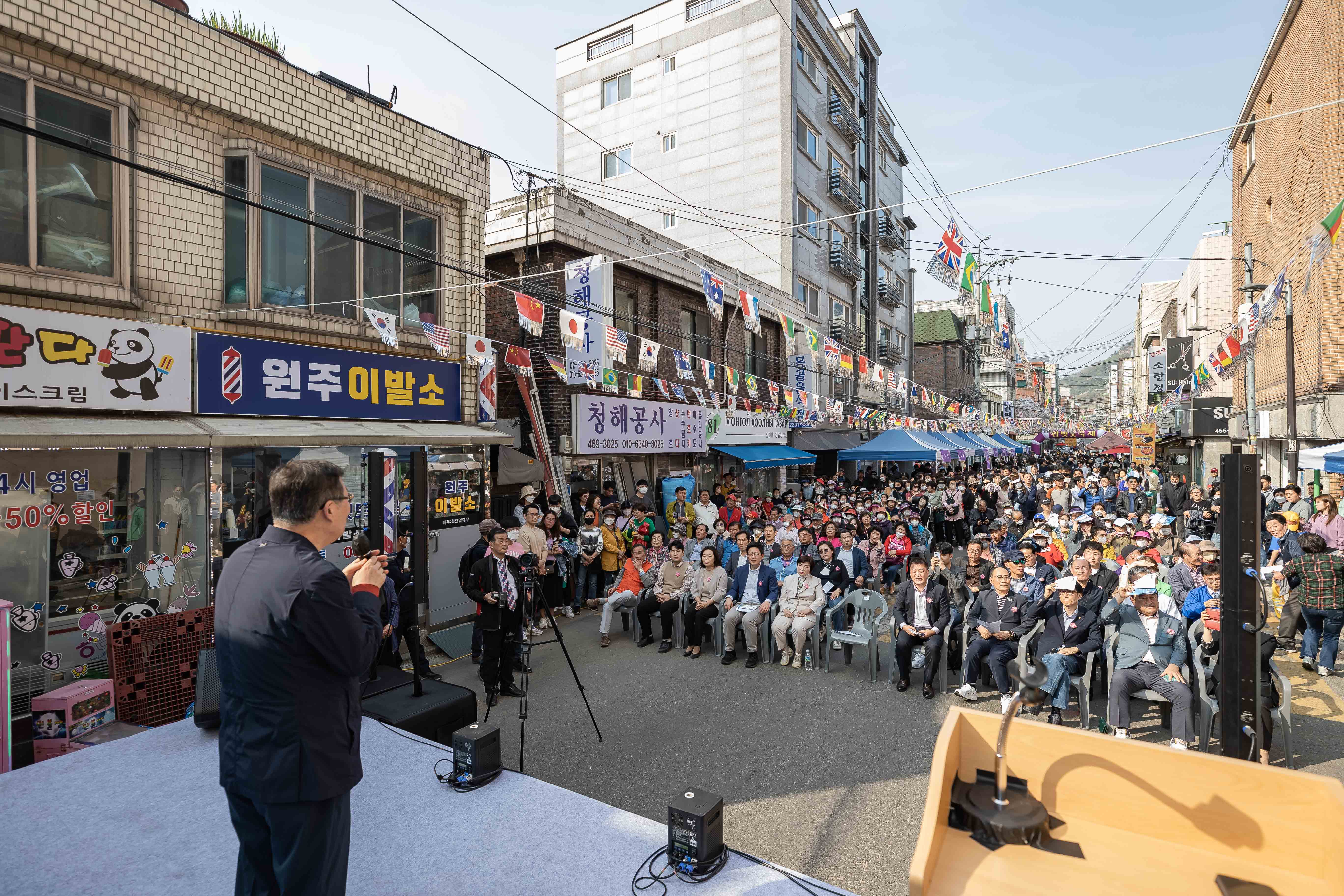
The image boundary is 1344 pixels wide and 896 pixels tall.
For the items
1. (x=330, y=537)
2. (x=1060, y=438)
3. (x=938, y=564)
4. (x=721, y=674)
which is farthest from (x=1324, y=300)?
(x=1060, y=438)

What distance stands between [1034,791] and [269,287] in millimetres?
9672

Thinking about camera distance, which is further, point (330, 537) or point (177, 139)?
point (177, 139)

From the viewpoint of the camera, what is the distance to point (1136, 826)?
2936mm

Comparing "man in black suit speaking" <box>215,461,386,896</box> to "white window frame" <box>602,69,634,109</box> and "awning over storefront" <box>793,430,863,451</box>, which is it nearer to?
"awning over storefront" <box>793,430,863,451</box>

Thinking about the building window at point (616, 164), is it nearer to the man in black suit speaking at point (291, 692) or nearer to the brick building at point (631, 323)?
the brick building at point (631, 323)

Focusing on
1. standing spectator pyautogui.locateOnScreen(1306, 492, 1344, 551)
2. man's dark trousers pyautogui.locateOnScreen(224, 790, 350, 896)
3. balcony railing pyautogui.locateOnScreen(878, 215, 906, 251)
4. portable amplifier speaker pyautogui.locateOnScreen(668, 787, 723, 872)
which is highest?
balcony railing pyautogui.locateOnScreen(878, 215, 906, 251)

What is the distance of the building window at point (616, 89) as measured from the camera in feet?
90.4

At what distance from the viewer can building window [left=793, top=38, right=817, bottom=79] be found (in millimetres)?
24359

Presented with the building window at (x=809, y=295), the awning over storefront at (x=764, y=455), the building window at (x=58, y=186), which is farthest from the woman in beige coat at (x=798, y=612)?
the building window at (x=809, y=295)

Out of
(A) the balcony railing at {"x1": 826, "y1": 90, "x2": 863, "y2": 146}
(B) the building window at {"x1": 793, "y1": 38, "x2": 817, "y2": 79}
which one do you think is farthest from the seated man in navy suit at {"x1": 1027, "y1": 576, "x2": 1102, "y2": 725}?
(A) the balcony railing at {"x1": 826, "y1": 90, "x2": 863, "y2": 146}

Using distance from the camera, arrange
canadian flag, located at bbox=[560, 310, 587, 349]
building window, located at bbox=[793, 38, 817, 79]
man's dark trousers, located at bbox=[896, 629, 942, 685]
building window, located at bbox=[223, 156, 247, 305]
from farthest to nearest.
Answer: building window, located at bbox=[793, 38, 817, 79], canadian flag, located at bbox=[560, 310, 587, 349], building window, located at bbox=[223, 156, 247, 305], man's dark trousers, located at bbox=[896, 629, 942, 685]

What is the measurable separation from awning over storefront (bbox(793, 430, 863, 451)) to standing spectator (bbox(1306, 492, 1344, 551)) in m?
12.5

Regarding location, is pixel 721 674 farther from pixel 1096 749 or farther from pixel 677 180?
pixel 677 180

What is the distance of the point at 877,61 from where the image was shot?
106 feet
